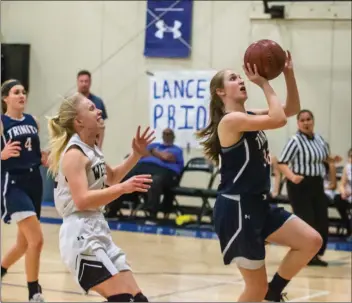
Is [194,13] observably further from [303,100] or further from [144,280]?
[144,280]

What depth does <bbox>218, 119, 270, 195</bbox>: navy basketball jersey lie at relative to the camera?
4344 mm

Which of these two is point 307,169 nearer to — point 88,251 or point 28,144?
point 28,144

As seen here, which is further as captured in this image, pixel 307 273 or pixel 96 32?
pixel 96 32

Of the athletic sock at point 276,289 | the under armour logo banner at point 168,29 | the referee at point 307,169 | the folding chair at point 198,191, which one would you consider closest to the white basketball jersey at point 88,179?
the athletic sock at point 276,289

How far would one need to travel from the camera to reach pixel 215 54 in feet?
42.9

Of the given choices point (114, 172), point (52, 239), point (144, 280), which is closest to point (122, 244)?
point (52, 239)

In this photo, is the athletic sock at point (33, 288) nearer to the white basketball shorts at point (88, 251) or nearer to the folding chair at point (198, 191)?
the white basketball shorts at point (88, 251)

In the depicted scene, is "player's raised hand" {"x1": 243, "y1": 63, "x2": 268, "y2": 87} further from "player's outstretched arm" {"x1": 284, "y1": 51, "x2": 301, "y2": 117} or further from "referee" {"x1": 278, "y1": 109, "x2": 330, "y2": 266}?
"referee" {"x1": 278, "y1": 109, "x2": 330, "y2": 266}

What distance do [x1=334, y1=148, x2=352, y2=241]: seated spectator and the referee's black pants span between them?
2.01 metres

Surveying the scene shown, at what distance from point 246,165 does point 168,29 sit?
9.28m

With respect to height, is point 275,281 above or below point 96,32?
below

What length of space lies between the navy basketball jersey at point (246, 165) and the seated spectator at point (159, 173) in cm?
641

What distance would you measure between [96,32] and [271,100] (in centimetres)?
1016

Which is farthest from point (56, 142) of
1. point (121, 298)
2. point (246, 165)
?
point (246, 165)
